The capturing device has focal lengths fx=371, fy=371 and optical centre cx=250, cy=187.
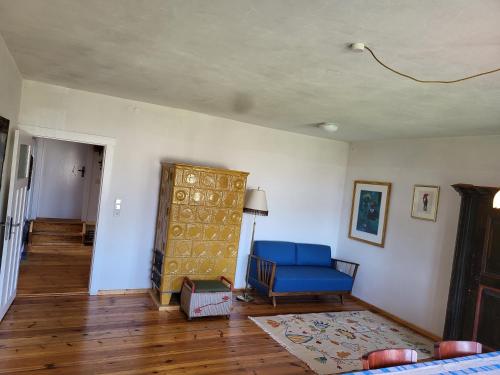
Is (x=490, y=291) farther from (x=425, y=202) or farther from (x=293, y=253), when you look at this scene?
(x=293, y=253)

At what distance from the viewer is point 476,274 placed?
3.70 metres

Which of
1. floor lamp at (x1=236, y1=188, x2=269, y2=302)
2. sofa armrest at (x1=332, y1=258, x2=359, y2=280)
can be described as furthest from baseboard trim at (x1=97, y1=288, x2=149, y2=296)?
sofa armrest at (x1=332, y1=258, x2=359, y2=280)

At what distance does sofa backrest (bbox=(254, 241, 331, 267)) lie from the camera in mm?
5344

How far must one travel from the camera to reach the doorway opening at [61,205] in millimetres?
6246

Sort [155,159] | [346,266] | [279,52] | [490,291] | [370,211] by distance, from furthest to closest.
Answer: [346,266] < [370,211] < [155,159] < [490,291] < [279,52]

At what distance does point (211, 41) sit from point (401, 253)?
12.8 ft

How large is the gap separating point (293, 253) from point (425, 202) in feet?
6.45

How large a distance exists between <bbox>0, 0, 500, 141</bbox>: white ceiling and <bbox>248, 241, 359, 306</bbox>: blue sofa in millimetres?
2155

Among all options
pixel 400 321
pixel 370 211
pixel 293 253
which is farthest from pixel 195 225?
pixel 400 321

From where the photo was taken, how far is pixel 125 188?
4.62 meters

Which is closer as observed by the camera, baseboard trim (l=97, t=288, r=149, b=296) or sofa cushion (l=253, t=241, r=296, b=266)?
baseboard trim (l=97, t=288, r=149, b=296)

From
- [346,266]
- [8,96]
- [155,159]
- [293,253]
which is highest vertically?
[8,96]

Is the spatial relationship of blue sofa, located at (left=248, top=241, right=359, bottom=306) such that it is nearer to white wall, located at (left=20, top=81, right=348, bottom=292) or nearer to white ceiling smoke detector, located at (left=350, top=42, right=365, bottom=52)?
white wall, located at (left=20, top=81, right=348, bottom=292)

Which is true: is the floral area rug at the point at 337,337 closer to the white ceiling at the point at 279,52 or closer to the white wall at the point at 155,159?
the white wall at the point at 155,159
